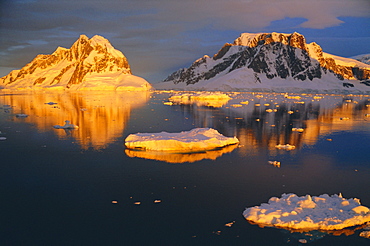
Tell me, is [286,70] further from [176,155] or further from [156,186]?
[156,186]

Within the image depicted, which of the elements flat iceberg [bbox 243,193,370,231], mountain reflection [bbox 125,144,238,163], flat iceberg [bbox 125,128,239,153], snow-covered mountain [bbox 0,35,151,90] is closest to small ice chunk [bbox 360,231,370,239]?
flat iceberg [bbox 243,193,370,231]

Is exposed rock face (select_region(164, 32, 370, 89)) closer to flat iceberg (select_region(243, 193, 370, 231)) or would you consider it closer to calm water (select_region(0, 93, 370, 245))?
calm water (select_region(0, 93, 370, 245))

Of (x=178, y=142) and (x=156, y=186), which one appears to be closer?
(x=156, y=186)

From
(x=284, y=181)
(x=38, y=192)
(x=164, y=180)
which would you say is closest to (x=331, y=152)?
(x=284, y=181)

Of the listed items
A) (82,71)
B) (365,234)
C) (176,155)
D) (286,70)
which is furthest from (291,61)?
(365,234)

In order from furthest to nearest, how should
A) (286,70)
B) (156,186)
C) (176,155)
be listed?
1. (286,70)
2. (176,155)
3. (156,186)

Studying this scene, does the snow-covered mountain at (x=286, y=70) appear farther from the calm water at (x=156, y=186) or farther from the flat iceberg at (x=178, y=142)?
the calm water at (x=156, y=186)

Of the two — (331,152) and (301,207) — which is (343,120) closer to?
(331,152)
